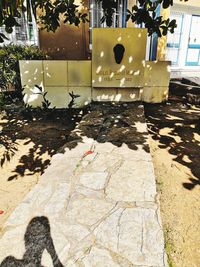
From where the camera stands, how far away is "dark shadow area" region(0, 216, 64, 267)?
179cm

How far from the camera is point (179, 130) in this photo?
5.39 metres

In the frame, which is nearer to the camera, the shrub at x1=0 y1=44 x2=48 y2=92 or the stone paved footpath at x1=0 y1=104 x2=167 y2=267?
the stone paved footpath at x1=0 y1=104 x2=167 y2=267

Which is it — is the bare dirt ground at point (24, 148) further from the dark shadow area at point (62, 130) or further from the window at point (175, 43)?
the window at point (175, 43)

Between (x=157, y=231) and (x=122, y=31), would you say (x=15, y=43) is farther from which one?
(x=157, y=231)

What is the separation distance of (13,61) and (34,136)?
9.47 ft

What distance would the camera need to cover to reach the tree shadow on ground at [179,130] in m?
4.05

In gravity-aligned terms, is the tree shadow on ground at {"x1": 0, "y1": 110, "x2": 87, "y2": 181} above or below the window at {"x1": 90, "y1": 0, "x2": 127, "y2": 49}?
below

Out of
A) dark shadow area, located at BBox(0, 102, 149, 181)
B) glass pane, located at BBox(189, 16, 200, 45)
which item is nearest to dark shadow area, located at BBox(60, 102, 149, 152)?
dark shadow area, located at BBox(0, 102, 149, 181)

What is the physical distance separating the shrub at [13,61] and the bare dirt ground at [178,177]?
3.83m

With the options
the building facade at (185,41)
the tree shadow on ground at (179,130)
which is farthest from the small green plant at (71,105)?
the building facade at (185,41)

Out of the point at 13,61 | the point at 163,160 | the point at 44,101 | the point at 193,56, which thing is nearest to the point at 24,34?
the point at 13,61

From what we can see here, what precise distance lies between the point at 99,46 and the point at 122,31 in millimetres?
741

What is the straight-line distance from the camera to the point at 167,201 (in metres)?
3.02

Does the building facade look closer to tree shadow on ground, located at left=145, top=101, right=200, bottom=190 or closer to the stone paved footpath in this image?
tree shadow on ground, located at left=145, top=101, right=200, bottom=190
